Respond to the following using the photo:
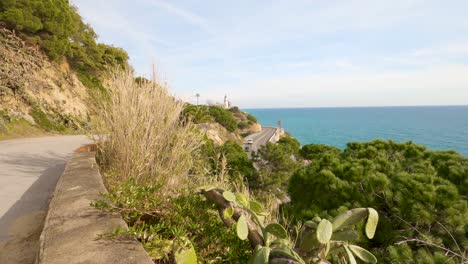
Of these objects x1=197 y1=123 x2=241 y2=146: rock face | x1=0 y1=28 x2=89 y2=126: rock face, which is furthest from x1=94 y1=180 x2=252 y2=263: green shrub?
x1=0 y1=28 x2=89 y2=126: rock face

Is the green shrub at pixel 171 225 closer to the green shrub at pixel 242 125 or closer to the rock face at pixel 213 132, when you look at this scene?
the rock face at pixel 213 132

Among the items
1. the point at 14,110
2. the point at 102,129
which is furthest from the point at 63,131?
the point at 102,129

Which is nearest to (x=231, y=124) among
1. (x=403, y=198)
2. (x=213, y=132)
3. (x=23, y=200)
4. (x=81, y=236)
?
(x=213, y=132)

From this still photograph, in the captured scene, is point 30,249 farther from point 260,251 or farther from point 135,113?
point 260,251

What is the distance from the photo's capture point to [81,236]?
1393mm

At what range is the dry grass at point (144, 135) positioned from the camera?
272 cm

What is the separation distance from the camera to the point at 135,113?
2850 millimetres

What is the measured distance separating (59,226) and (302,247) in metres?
1.49

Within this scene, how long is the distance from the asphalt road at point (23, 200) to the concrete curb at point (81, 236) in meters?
0.39

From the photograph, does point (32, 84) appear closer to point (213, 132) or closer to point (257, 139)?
point (213, 132)

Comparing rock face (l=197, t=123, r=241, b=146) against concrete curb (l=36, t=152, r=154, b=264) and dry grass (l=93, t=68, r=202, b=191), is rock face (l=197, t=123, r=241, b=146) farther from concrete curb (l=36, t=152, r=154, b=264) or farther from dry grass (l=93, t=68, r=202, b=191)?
concrete curb (l=36, t=152, r=154, b=264)

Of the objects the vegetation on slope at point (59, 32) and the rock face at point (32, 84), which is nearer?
the rock face at point (32, 84)

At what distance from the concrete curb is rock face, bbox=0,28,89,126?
991cm

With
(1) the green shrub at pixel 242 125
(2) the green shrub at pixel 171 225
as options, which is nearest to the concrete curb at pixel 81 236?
(2) the green shrub at pixel 171 225
